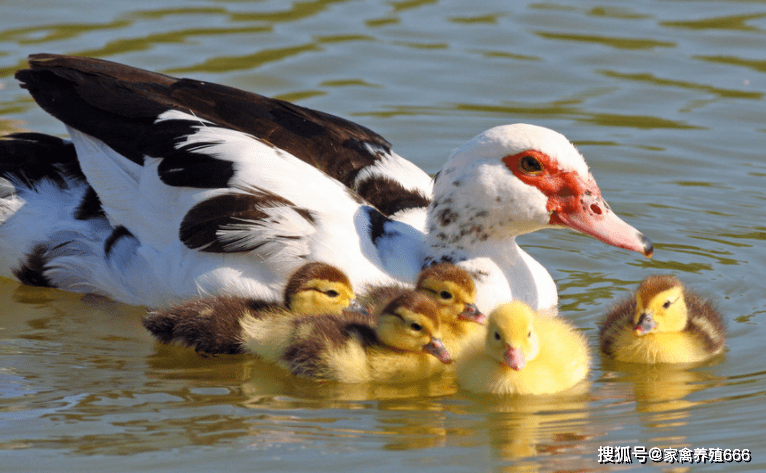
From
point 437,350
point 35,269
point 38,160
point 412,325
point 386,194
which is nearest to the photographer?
point 412,325

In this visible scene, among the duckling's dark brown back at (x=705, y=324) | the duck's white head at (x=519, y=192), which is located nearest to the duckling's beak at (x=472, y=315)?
the duck's white head at (x=519, y=192)

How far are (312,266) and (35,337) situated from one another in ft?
5.71

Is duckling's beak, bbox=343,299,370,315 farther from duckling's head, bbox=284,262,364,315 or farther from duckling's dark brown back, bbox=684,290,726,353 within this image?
duckling's dark brown back, bbox=684,290,726,353

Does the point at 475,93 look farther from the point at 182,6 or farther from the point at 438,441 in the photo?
the point at 438,441

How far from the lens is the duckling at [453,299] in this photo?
608cm

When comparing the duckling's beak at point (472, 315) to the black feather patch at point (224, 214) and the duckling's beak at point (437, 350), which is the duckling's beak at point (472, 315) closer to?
the duckling's beak at point (437, 350)

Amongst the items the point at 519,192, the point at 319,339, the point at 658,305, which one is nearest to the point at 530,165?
the point at 519,192

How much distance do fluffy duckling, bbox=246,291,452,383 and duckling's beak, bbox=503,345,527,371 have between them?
1.14ft

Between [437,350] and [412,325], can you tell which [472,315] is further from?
[412,325]

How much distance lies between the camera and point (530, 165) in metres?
6.43

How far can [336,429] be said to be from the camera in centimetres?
543

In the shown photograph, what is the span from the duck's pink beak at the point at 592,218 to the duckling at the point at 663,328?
0.30 m

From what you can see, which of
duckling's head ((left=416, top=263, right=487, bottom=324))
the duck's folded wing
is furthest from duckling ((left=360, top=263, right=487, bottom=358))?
the duck's folded wing

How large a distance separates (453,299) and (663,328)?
109 centimetres
